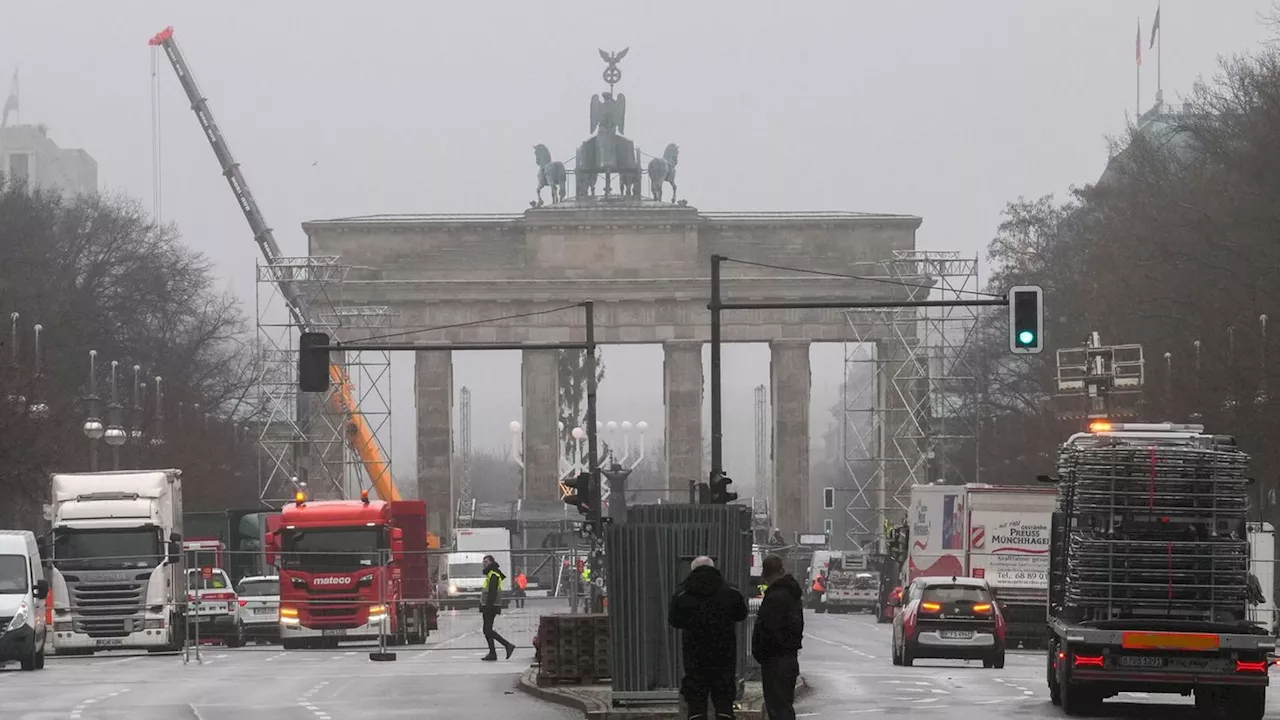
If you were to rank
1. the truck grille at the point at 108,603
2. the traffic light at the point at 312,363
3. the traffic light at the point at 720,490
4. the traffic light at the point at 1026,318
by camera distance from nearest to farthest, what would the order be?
the traffic light at the point at 720,490 → the traffic light at the point at 1026,318 → the traffic light at the point at 312,363 → the truck grille at the point at 108,603

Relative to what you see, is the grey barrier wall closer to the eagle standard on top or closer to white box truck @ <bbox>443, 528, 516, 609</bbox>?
the eagle standard on top

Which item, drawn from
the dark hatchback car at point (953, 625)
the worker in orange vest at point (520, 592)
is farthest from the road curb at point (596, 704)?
the worker in orange vest at point (520, 592)

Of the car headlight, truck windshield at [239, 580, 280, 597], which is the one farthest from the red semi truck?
the car headlight

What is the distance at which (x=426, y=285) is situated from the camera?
105000 millimetres

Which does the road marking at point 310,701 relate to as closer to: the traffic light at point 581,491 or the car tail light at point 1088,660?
the traffic light at point 581,491

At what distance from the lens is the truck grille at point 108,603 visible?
45.4 m

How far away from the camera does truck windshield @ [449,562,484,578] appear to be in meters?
77.9

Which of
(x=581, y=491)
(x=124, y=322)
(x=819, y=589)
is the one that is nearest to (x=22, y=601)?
(x=581, y=491)

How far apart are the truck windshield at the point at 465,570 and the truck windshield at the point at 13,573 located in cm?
3800

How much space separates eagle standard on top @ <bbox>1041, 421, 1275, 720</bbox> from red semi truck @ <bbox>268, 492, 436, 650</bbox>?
21855 millimetres

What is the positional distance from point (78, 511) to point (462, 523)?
5748cm

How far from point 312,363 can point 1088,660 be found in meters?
18.3

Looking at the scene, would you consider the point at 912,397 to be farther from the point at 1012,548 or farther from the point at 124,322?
the point at 1012,548

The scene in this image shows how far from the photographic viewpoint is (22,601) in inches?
1523
